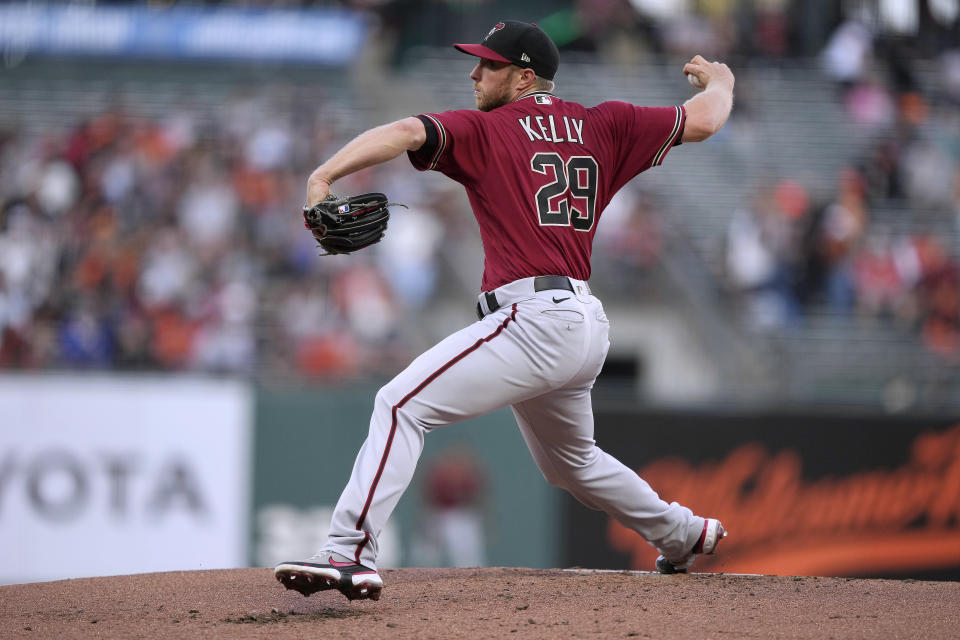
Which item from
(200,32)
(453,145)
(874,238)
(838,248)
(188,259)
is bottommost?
(188,259)

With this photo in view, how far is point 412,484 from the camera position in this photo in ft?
31.2

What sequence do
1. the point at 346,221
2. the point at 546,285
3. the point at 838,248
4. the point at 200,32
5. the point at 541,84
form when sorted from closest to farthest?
the point at 346,221, the point at 546,285, the point at 541,84, the point at 838,248, the point at 200,32

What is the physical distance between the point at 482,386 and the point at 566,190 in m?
0.76

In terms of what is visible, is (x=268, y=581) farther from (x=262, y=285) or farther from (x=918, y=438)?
(x=262, y=285)

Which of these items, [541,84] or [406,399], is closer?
[406,399]

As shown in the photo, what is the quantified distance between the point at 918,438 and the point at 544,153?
20.0 feet

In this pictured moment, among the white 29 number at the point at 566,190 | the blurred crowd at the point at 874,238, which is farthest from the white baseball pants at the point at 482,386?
the blurred crowd at the point at 874,238

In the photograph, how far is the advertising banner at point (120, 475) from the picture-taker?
934 cm

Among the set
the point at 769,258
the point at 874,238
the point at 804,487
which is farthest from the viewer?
the point at 874,238

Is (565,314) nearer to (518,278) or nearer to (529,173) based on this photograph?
(518,278)

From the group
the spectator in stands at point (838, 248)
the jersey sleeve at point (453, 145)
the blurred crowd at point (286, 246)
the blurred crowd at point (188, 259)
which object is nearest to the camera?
the jersey sleeve at point (453, 145)

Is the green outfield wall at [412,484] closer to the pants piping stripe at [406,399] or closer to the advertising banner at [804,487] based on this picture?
the advertising banner at [804,487]

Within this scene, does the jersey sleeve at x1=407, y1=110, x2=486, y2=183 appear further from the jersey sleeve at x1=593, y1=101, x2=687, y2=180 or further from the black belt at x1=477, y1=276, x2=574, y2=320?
the jersey sleeve at x1=593, y1=101, x2=687, y2=180

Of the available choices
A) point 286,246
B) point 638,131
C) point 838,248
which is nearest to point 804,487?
point 838,248
